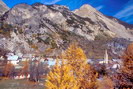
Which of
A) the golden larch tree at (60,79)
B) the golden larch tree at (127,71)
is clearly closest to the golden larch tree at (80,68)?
the golden larch tree at (127,71)

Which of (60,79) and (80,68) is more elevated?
Result: (80,68)

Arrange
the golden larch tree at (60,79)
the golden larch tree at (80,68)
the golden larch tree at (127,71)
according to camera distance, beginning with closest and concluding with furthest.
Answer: the golden larch tree at (60,79) → the golden larch tree at (80,68) → the golden larch tree at (127,71)

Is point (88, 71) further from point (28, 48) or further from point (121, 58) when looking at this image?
point (28, 48)

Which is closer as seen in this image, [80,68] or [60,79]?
[60,79]

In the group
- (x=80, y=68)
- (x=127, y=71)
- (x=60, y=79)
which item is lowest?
(x=60, y=79)

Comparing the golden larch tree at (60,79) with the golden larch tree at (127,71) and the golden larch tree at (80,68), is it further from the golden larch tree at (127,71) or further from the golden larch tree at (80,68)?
the golden larch tree at (127,71)

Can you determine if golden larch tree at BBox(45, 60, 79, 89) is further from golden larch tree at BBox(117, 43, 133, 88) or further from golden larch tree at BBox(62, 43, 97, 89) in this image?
golden larch tree at BBox(117, 43, 133, 88)

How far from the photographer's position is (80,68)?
68.9 ft

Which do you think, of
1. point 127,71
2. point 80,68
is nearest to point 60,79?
point 80,68

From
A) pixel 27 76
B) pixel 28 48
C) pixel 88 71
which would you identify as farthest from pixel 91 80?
pixel 28 48

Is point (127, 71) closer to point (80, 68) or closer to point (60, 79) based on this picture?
point (80, 68)

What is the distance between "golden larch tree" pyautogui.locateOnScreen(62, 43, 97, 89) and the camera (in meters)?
20.4

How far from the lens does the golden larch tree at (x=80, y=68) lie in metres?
20.4

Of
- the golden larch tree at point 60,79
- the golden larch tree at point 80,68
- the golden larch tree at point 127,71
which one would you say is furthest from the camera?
the golden larch tree at point 127,71
